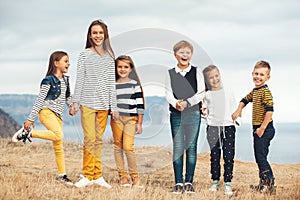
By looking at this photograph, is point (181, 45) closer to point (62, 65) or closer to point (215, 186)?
point (62, 65)

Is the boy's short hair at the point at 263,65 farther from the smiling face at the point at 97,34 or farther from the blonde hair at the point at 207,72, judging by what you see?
the smiling face at the point at 97,34

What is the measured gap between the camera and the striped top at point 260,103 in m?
6.12

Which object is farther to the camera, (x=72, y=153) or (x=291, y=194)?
(x=72, y=153)

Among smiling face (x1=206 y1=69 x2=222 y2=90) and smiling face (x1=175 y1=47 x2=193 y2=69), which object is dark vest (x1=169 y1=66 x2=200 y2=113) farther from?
smiling face (x1=206 y1=69 x2=222 y2=90)

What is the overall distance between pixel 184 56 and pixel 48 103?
1.82 m

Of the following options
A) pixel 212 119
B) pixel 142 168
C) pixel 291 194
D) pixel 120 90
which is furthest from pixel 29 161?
pixel 291 194

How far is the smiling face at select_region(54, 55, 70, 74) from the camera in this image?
20.4ft

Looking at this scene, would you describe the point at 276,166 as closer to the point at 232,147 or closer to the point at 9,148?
the point at 232,147

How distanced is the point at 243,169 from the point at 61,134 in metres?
4.45

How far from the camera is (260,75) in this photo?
620 cm

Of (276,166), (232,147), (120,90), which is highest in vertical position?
(120,90)

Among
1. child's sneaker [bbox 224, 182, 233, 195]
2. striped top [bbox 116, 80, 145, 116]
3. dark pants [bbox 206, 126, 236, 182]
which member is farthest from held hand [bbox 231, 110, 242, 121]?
striped top [bbox 116, 80, 145, 116]

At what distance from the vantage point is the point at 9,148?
10266mm

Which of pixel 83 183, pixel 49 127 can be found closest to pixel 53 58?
pixel 49 127
